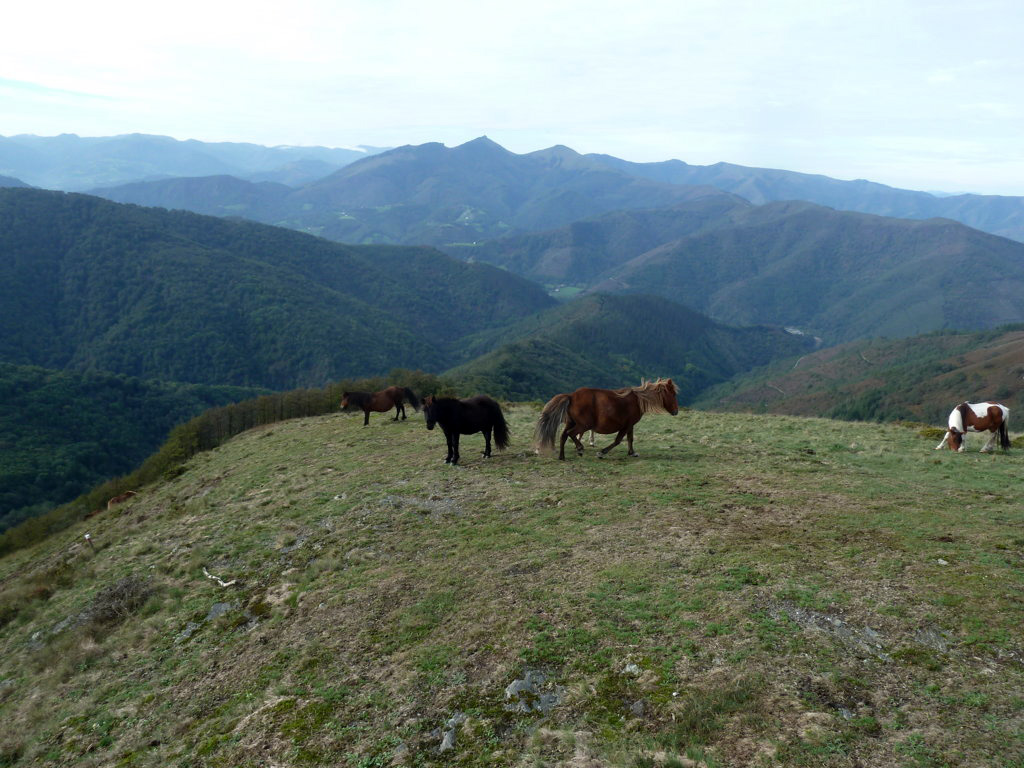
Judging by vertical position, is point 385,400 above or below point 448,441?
below

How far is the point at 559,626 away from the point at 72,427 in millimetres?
130412

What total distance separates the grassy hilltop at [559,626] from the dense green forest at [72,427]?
84.1 m

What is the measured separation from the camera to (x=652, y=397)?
1562 centimetres

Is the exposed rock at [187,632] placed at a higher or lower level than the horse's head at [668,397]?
lower

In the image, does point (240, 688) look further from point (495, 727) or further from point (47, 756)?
point (495, 727)

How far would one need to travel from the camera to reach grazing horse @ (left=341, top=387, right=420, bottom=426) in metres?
25.6

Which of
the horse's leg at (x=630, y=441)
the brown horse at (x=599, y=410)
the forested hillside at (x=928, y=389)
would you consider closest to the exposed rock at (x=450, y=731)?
the brown horse at (x=599, y=410)

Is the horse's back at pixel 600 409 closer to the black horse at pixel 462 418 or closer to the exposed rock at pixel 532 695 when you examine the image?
the black horse at pixel 462 418

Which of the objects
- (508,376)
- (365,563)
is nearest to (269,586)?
(365,563)

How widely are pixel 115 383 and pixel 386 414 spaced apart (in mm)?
128339

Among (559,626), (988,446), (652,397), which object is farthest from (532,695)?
(988,446)

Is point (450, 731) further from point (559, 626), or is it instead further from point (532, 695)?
point (559, 626)

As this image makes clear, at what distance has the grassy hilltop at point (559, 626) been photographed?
5.63 m

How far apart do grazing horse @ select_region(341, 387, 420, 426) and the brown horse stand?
38.5 feet
